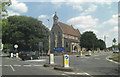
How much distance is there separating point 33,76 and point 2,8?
35.8 ft

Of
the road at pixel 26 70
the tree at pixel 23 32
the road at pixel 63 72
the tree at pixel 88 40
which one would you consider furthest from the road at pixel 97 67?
the tree at pixel 88 40

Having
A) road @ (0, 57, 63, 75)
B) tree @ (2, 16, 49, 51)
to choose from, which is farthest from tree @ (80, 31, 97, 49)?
road @ (0, 57, 63, 75)

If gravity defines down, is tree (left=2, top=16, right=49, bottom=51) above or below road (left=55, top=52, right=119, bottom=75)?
above

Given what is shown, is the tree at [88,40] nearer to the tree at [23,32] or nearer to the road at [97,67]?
the tree at [23,32]

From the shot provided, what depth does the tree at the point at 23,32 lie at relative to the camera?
130 feet

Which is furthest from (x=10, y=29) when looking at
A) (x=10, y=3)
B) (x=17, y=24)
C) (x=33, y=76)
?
(x=33, y=76)

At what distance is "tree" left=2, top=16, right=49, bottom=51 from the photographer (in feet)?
130

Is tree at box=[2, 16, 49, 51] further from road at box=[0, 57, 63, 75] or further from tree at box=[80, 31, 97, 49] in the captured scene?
tree at box=[80, 31, 97, 49]

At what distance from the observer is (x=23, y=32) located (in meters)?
41.8

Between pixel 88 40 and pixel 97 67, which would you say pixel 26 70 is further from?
pixel 88 40

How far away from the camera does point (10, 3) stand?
16.6m

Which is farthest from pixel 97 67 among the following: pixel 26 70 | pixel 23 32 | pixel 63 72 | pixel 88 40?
pixel 88 40

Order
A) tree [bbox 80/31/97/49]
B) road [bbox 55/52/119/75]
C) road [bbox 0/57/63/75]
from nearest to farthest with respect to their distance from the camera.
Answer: road [bbox 0/57/63/75] < road [bbox 55/52/119/75] < tree [bbox 80/31/97/49]

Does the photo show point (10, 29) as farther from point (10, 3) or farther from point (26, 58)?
point (10, 3)
